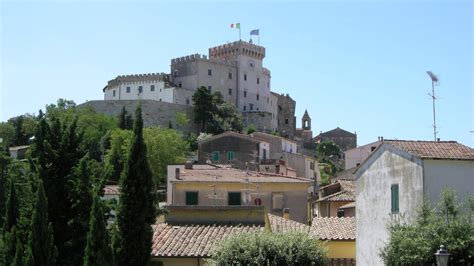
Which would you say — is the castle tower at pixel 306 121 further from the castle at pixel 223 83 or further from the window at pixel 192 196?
the window at pixel 192 196

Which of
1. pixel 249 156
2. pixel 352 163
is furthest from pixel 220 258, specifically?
pixel 352 163

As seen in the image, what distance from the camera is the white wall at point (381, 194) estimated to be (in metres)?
24.3

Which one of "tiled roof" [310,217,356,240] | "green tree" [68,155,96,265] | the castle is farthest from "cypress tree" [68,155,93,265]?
the castle

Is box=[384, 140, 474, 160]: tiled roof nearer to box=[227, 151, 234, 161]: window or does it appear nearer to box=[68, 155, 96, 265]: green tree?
box=[68, 155, 96, 265]: green tree

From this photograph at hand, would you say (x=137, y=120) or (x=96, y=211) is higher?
(x=137, y=120)

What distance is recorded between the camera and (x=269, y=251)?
23.8m

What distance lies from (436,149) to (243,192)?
64.5 feet

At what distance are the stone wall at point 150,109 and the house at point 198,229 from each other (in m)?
77.4

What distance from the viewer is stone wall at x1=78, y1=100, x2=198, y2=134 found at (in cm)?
10681

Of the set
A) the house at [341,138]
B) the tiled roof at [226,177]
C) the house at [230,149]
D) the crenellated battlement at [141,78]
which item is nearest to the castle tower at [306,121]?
the house at [341,138]

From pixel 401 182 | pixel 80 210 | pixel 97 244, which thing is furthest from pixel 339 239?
pixel 97 244

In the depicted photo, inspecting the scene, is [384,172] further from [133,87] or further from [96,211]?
[133,87]

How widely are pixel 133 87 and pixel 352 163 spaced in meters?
49.0

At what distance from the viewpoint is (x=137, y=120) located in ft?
83.3
